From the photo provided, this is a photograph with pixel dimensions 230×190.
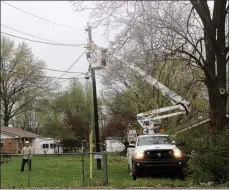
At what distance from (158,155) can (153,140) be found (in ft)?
4.34

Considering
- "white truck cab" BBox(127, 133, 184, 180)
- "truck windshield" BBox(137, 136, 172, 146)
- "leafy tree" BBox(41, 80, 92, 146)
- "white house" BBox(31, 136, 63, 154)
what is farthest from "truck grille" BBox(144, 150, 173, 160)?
"white house" BBox(31, 136, 63, 154)

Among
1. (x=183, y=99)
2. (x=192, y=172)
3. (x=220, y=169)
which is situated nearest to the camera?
(x=220, y=169)

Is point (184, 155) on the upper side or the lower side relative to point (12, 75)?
lower

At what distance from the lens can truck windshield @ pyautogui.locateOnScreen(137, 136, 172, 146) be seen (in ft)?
51.1

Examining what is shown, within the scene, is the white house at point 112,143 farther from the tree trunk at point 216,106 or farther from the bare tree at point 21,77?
the tree trunk at point 216,106

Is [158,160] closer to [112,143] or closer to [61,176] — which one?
[61,176]

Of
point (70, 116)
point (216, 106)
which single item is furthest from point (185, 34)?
point (70, 116)

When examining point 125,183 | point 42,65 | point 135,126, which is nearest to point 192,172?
point 125,183

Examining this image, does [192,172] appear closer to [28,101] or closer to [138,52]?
[138,52]

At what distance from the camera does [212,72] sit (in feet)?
53.5

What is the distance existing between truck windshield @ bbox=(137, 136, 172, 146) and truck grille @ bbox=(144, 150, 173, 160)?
3.53 ft

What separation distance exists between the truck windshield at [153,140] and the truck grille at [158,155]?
107 cm

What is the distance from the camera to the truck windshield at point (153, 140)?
15.6 meters

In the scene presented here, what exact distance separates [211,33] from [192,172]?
19.2 ft
